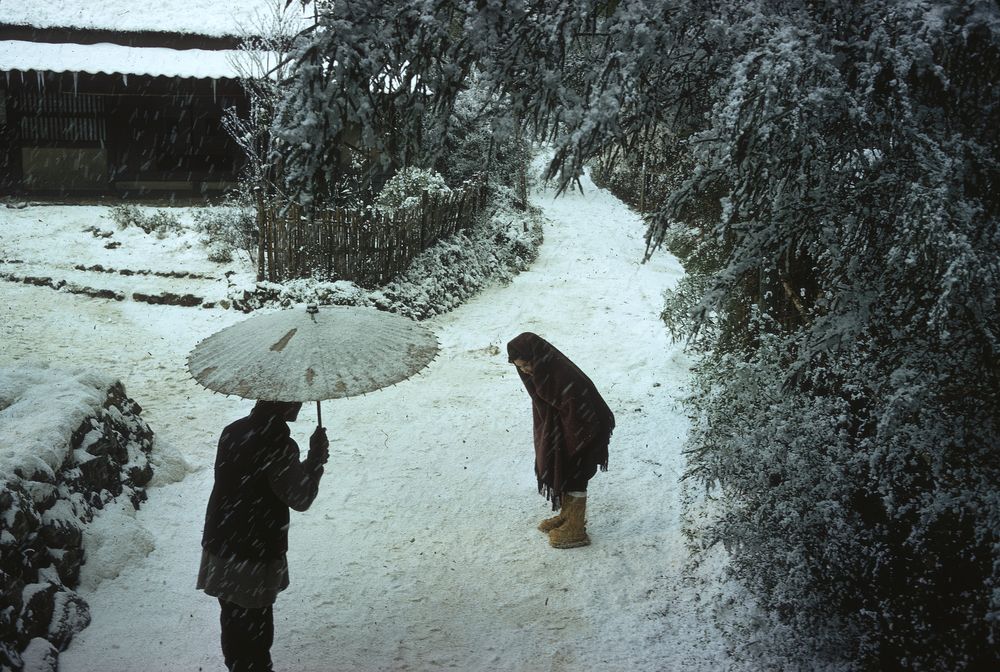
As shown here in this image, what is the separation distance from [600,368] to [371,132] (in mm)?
6050

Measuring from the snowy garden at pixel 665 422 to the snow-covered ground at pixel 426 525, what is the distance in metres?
0.03

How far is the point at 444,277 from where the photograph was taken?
11.0m

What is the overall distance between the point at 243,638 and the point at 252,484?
0.79m

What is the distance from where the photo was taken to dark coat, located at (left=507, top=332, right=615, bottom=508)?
467cm

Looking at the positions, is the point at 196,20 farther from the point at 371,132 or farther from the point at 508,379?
the point at 371,132

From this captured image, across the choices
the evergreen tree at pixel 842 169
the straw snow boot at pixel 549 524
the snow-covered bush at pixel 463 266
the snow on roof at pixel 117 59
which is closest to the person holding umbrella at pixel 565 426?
the straw snow boot at pixel 549 524

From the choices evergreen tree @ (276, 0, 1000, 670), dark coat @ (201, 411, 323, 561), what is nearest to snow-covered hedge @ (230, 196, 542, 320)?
dark coat @ (201, 411, 323, 561)

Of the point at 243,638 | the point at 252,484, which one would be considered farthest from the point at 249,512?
the point at 243,638

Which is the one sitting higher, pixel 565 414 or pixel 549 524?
pixel 565 414

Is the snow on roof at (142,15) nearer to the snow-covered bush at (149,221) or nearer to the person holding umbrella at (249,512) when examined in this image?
the snow-covered bush at (149,221)

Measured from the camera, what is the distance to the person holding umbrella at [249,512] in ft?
10.3

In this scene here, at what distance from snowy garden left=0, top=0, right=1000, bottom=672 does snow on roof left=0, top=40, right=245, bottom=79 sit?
1081 centimetres

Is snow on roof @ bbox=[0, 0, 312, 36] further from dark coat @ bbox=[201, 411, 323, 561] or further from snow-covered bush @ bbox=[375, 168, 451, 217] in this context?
dark coat @ bbox=[201, 411, 323, 561]

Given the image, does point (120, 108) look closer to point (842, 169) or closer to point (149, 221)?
point (149, 221)
